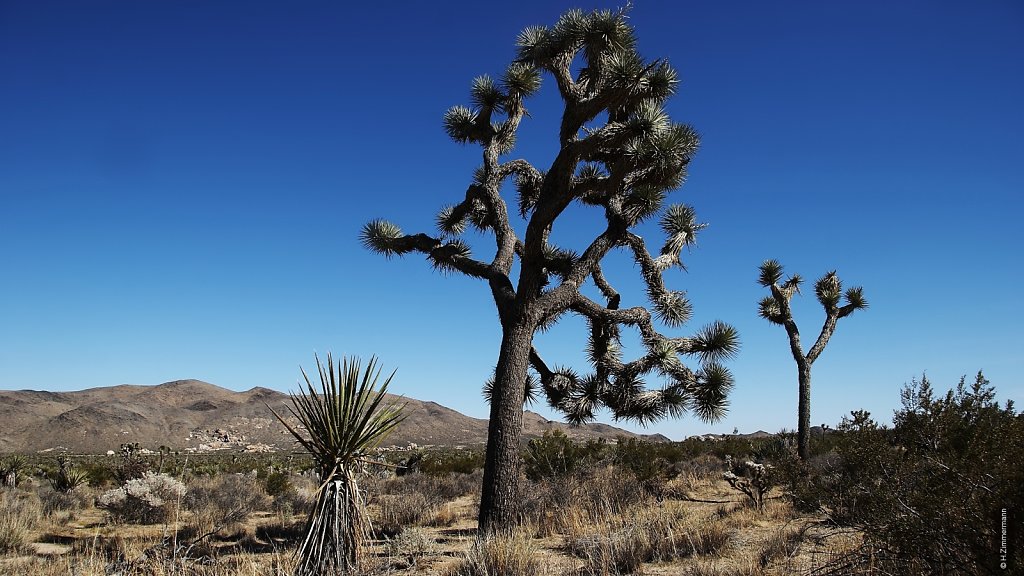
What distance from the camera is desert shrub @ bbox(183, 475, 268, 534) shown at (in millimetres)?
10727

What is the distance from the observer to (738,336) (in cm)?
1094

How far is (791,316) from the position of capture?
18.3 metres

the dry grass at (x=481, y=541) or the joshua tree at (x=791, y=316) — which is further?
the joshua tree at (x=791, y=316)

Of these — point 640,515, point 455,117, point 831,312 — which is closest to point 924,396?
point 640,515

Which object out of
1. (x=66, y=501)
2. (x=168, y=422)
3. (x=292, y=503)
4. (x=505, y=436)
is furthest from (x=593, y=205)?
(x=168, y=422)

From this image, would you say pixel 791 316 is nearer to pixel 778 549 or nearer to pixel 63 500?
pixel 778 549

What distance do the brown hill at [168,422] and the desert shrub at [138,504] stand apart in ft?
148

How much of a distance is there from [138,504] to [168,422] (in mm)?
69538

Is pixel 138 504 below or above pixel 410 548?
below

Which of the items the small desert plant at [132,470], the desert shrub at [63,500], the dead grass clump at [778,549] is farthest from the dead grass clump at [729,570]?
the desert shrub at [63,500]

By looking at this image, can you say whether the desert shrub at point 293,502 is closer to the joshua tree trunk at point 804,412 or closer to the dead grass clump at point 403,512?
the dead grass clump at point 403,512

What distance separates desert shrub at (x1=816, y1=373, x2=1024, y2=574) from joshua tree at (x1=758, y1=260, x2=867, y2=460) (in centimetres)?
1181

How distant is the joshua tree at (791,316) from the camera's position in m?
17.4

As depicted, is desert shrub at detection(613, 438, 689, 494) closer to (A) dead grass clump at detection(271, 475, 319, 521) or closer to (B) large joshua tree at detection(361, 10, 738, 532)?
(B) large joshua tree at detection(361, 10, 738, 532)
